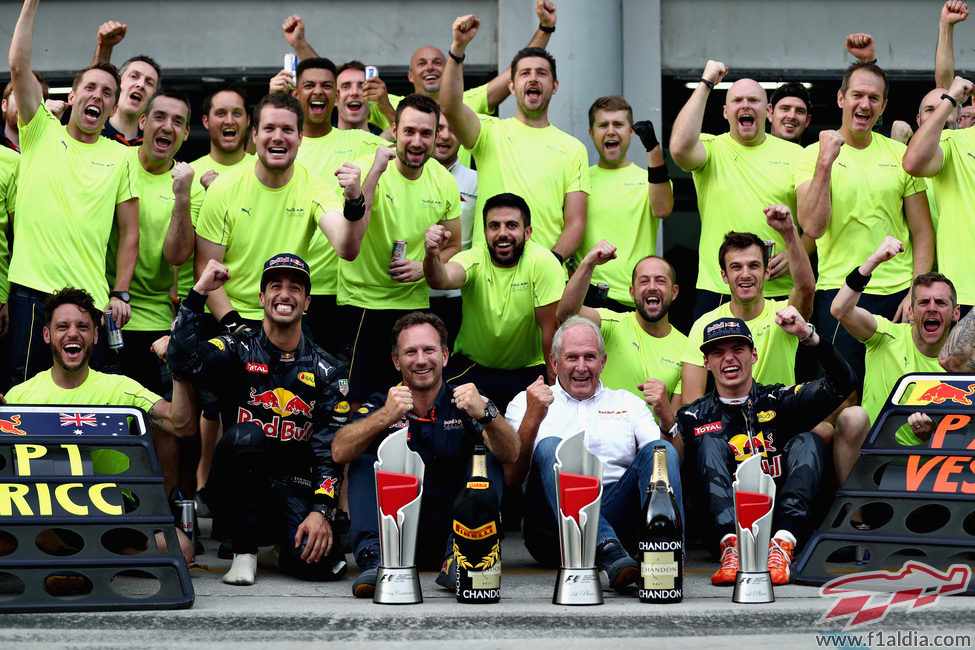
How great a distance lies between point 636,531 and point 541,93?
304 cm

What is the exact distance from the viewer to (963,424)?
481cm

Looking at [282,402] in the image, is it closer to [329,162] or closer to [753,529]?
[329,162]

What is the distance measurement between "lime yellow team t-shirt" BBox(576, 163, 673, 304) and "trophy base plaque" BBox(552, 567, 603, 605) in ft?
9.24

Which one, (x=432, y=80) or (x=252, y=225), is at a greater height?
(x=432, y=80)

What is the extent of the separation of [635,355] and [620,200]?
1.20 m

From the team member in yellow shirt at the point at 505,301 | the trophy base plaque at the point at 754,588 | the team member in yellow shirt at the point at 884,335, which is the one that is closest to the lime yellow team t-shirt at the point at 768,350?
the team member in yellow shirt at the point at 884,335

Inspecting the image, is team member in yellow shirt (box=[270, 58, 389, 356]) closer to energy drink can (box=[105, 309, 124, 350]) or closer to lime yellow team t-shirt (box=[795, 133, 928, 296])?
energy drink can (box=[105, 309, 124, 350])

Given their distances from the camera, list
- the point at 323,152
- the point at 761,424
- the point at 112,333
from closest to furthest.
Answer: the point at 761,424, the point at 112,333, the point at 323,152

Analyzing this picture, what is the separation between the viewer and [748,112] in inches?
267

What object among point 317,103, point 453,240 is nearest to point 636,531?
point 453,240

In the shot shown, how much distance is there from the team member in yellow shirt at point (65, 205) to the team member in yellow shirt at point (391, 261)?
126 cm

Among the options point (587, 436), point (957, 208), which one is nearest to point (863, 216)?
point (957, 208)

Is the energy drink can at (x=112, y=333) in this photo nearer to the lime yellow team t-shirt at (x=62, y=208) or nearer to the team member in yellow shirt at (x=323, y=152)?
the lime yellow team t-shirt at (x=62, y=208)

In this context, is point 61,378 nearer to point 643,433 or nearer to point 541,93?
point 643,433
